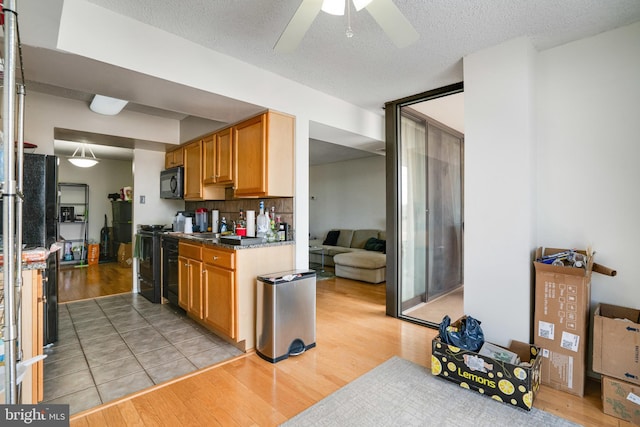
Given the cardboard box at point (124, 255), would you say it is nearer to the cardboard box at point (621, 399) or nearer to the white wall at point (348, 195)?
the white wall at point (348, 195)

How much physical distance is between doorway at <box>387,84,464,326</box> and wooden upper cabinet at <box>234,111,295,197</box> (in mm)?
1249

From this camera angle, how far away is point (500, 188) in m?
2.30

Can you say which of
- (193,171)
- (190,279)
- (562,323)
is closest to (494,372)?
(562,323)

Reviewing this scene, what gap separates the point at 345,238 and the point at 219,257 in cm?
417

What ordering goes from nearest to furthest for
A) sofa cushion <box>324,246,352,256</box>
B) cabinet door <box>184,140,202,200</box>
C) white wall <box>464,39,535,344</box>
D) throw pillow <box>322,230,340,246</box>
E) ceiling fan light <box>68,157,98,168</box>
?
white wall <box>464,39,535,344</box>, cabinet door <box>184,140,202,200</box>, ceiling fan light <box>68,157,98,168</box>, sofa cushion <box>324,246,352,256</box>, throw pillow <box>322,230,340,246</box>

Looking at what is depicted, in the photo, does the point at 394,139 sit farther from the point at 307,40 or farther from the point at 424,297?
the point at 424,297

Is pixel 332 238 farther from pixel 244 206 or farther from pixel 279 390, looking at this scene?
pixel 279 390

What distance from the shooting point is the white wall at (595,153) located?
209cm

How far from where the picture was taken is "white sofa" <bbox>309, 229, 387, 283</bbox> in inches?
198

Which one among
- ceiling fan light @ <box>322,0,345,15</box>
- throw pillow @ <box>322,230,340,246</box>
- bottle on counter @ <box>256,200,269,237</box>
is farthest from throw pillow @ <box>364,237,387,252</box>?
ceiling fan light @ <box>322,0,345,15</box>

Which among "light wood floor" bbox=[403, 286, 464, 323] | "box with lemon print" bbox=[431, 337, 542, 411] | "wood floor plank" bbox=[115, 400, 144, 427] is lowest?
"wood floor plank" bbox=[115, 400, 144, 427]

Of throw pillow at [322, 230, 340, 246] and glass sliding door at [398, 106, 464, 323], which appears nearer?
glass sliding door at [398, 106, 464, 323]

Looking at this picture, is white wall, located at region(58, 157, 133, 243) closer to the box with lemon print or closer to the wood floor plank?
the wood floor plank

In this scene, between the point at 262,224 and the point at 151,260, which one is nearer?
the point at 262,224
